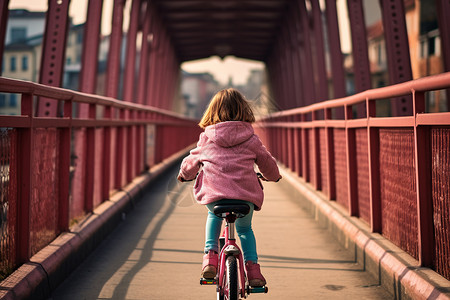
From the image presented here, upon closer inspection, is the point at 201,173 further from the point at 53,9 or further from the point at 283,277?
the point at 53,9

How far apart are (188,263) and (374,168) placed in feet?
5.67

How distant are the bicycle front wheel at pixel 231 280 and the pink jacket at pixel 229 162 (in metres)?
0.38

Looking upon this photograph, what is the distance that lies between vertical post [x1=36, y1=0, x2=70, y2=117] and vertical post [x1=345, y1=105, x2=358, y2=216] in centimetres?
350

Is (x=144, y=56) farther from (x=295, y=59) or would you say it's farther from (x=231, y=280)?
(x=231, y=280)

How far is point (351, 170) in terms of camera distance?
6.50 meters

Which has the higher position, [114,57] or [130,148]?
[114,57]

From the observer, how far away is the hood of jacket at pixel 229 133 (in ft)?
12.9

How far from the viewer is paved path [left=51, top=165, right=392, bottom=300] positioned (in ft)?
15.3

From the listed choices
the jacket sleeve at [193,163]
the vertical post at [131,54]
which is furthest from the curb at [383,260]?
the vertical post at [131,54]

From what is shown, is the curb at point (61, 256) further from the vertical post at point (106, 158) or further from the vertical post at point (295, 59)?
the vertical post at point (295, 59)

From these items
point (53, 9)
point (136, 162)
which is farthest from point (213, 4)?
point (53, 9)

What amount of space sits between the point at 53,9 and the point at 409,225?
5604 millimetres

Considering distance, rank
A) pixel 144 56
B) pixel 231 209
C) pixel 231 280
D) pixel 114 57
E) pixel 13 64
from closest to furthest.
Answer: pixel 231 280 < pixel 231 209 < pixel 114 57 < pixel 144 56 < pixel 13 64

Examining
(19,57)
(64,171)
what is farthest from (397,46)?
(19,57)
